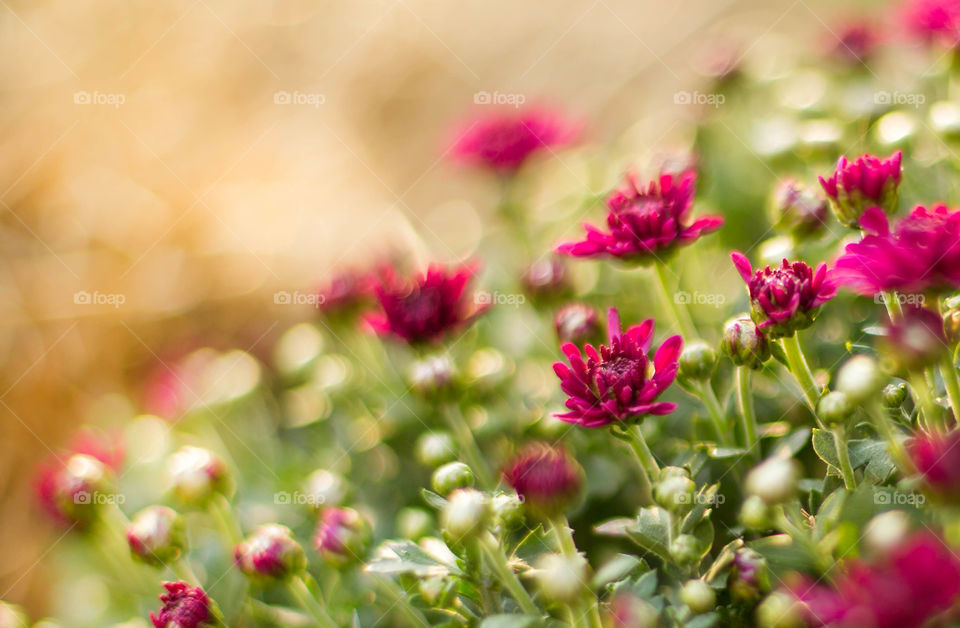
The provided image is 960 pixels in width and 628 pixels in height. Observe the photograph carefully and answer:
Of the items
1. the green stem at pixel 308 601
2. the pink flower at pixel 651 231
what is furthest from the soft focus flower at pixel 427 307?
the green stem at pixel 308 601

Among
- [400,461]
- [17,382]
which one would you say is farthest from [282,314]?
[400,461]

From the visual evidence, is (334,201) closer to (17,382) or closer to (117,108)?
(117,108)

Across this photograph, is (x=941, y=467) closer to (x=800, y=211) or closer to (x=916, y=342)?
(x=916, y=342)

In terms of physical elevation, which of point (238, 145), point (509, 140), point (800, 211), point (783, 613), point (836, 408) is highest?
point (238, 145)

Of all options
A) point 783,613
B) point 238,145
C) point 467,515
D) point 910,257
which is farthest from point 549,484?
point 238,145

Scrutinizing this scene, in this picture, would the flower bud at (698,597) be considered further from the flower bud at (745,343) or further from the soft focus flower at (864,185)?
the soft focus flower at (864,185)

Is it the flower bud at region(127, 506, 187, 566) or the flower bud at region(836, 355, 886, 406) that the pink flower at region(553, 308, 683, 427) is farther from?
the flower bud at region(127, 506, 187, 566)
